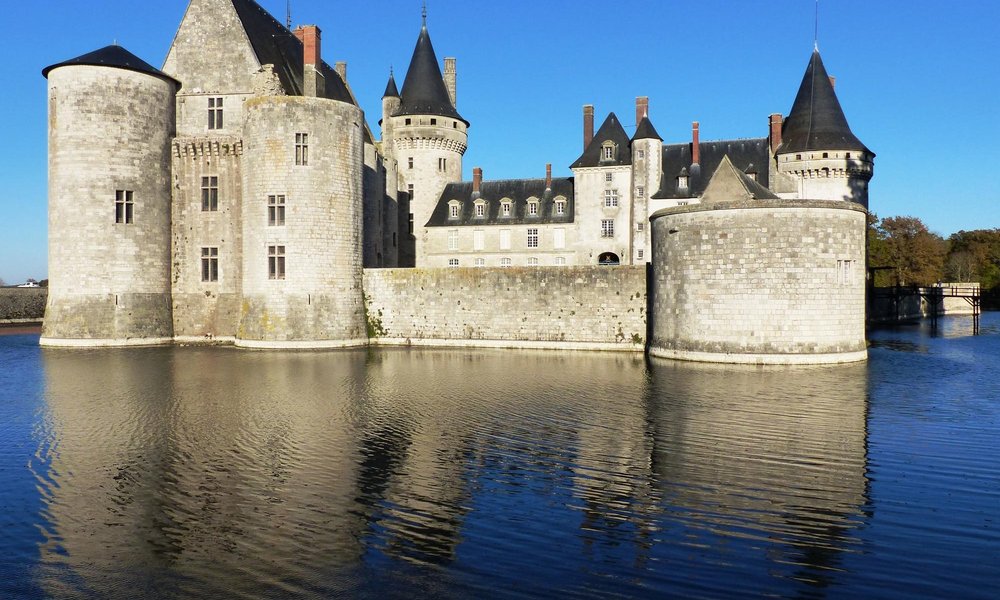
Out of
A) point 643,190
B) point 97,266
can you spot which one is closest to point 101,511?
point 97,266

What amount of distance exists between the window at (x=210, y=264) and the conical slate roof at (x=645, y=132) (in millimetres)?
23998

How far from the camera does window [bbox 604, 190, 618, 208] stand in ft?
138

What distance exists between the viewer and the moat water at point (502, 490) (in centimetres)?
617

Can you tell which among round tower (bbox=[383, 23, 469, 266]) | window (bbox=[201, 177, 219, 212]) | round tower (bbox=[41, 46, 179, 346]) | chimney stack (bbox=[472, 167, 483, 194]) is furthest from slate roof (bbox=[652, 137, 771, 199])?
round tower (bbox=[41, 46, 179, 346])

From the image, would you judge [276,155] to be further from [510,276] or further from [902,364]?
[902,364]

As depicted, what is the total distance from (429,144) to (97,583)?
3935cm

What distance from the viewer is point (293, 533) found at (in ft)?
23.5

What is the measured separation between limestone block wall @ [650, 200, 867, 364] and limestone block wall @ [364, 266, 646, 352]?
13.3 ft

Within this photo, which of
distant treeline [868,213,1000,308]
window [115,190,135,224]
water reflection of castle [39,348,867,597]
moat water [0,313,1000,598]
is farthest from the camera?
distant treeline [868,213,1000,308]

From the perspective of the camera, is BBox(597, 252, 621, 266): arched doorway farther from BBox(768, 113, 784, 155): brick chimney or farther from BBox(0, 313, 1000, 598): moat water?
BBox(0, 313, 1000, 598): moat water

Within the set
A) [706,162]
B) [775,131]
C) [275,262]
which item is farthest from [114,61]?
[775,131]

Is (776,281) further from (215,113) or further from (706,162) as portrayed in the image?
(706,162)

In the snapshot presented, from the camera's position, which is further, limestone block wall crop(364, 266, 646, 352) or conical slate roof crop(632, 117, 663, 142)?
conical slate roof crop(632, 117, 663, 142)

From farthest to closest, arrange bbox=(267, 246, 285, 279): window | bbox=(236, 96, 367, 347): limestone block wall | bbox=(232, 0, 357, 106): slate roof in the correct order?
bbox=(232, 0, 357, 106): slate roof < bbox=(267, 246, 285, 279): window < bbox=(236, 96, 367, 347): limestone block wall
